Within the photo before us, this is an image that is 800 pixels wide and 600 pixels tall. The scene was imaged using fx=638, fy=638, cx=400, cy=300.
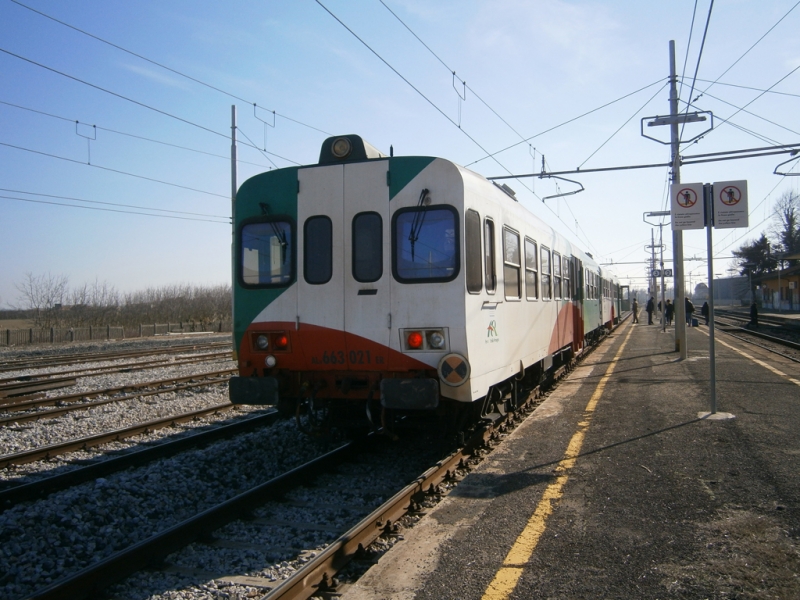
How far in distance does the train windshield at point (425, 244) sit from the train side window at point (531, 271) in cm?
272

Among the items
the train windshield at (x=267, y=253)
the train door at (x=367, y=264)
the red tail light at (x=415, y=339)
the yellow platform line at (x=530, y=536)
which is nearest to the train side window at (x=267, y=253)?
the train windshield at (x=267, y=253)

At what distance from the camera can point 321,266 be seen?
645cm

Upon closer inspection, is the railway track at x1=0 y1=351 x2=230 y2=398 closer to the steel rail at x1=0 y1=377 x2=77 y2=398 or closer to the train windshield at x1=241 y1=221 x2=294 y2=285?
the steel rail at x1=0 y1=377 x2=77 y2=398

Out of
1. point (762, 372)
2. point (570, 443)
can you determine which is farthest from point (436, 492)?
point (762, 372)

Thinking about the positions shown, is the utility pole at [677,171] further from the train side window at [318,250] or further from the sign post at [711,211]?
the train side window at [318,250]

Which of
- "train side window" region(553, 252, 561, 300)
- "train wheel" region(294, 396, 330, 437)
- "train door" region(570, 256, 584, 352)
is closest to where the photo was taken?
"train wheel" region(294, 396, 330, 437)

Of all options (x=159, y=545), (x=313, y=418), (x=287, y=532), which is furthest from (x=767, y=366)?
(x=159, y=545)

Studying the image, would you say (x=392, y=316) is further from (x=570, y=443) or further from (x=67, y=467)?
(x=67, y=467)

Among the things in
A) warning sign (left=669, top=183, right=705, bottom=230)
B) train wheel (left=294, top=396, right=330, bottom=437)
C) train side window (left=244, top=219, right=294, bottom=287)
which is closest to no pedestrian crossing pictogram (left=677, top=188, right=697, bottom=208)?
warning sign (left=669, top=183, right=705, bottom=230)

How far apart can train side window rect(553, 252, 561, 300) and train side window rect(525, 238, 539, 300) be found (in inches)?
74.6

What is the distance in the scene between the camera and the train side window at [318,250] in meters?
6.42

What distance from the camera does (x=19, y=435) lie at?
906 cm

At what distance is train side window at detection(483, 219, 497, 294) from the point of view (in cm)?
650

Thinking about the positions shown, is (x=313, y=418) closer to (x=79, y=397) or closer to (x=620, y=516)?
(x=620, y=516)
